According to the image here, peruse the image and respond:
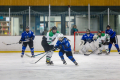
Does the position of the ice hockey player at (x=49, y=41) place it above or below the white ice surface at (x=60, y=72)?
above

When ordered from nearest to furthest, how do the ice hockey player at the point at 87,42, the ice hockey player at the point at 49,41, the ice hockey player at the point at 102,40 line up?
the ice hockey player at the point at 49,41
the ice hockey player at the point at 87,42
the ice hockey player at the point at 102,40

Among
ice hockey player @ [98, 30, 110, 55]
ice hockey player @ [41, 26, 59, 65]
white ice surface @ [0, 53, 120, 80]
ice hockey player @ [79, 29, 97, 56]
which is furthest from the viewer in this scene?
ice hockey player @ [98, 30, 110, 55]

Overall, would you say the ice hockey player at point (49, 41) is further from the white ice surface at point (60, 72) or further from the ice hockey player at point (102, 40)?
the ice hockey player at point (102, 40)

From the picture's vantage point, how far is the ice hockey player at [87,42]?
10148 millimetres

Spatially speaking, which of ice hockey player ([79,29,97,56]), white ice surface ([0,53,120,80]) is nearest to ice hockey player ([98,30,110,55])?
ice hockey player ([79,29,97,56])

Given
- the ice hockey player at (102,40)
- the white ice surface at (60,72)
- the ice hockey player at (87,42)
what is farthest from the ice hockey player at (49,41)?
the ice hockey player at (102,40)

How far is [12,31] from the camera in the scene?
11680 mm

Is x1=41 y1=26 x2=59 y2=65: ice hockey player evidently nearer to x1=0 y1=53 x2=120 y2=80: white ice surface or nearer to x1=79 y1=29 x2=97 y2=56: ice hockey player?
x1=0 y1=53 x2=120 y2=80: white ice surface

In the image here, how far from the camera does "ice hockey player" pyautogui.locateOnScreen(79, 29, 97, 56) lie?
10148 mm

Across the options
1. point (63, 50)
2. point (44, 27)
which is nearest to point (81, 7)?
point (44, 27)

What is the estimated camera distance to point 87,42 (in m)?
10.2

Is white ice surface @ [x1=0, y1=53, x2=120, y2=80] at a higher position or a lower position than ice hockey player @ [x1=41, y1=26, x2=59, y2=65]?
lower

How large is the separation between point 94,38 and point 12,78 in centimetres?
590

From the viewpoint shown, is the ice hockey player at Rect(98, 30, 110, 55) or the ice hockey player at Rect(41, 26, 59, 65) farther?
the ice hockey player at Rect(98, 30, 110, 55)
